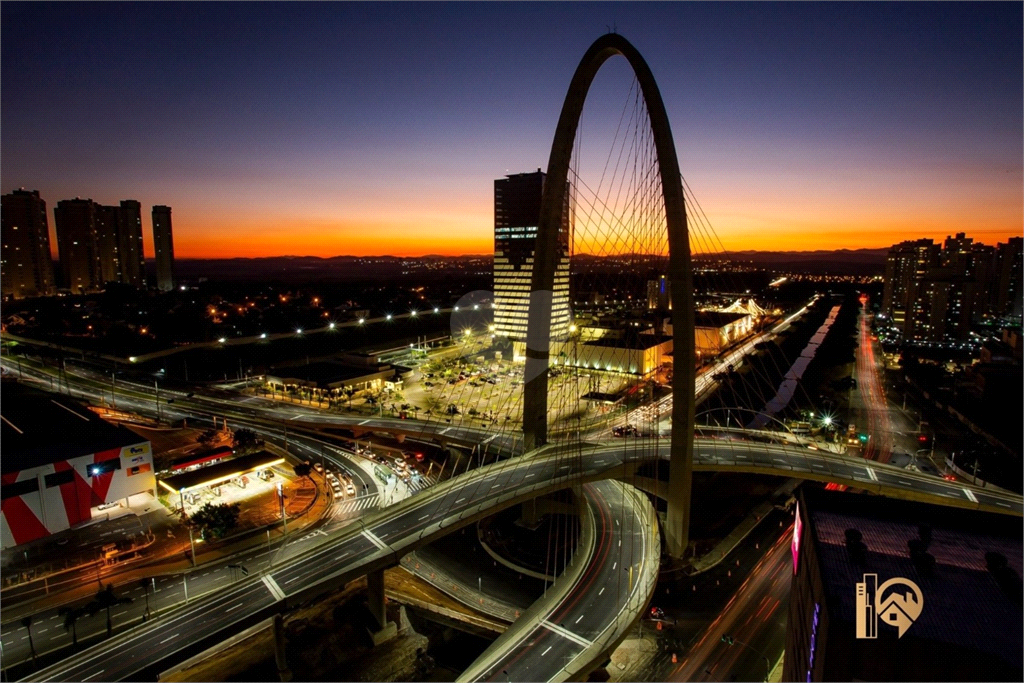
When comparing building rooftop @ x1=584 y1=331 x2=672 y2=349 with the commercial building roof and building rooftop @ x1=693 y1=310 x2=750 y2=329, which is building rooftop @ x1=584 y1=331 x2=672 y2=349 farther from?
the commercial building roof

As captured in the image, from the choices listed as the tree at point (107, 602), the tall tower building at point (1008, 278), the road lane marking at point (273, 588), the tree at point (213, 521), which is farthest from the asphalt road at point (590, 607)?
the tall tower building at point (1008, 278)

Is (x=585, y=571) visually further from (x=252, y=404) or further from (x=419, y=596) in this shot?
(x=252, y=404)

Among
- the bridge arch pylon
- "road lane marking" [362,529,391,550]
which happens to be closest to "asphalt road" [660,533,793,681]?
the bridge arch pylon

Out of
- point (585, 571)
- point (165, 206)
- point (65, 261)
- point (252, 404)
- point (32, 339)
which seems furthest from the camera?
point (165, 206)

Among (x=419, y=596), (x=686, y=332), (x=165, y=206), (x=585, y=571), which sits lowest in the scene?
(x=419, y=596)

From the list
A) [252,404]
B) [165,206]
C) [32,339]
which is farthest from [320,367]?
[165,206]

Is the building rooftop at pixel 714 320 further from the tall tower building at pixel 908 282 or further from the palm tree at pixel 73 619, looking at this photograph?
the palm tree at pixel 73 619

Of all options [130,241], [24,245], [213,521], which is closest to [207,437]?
[213,521]
